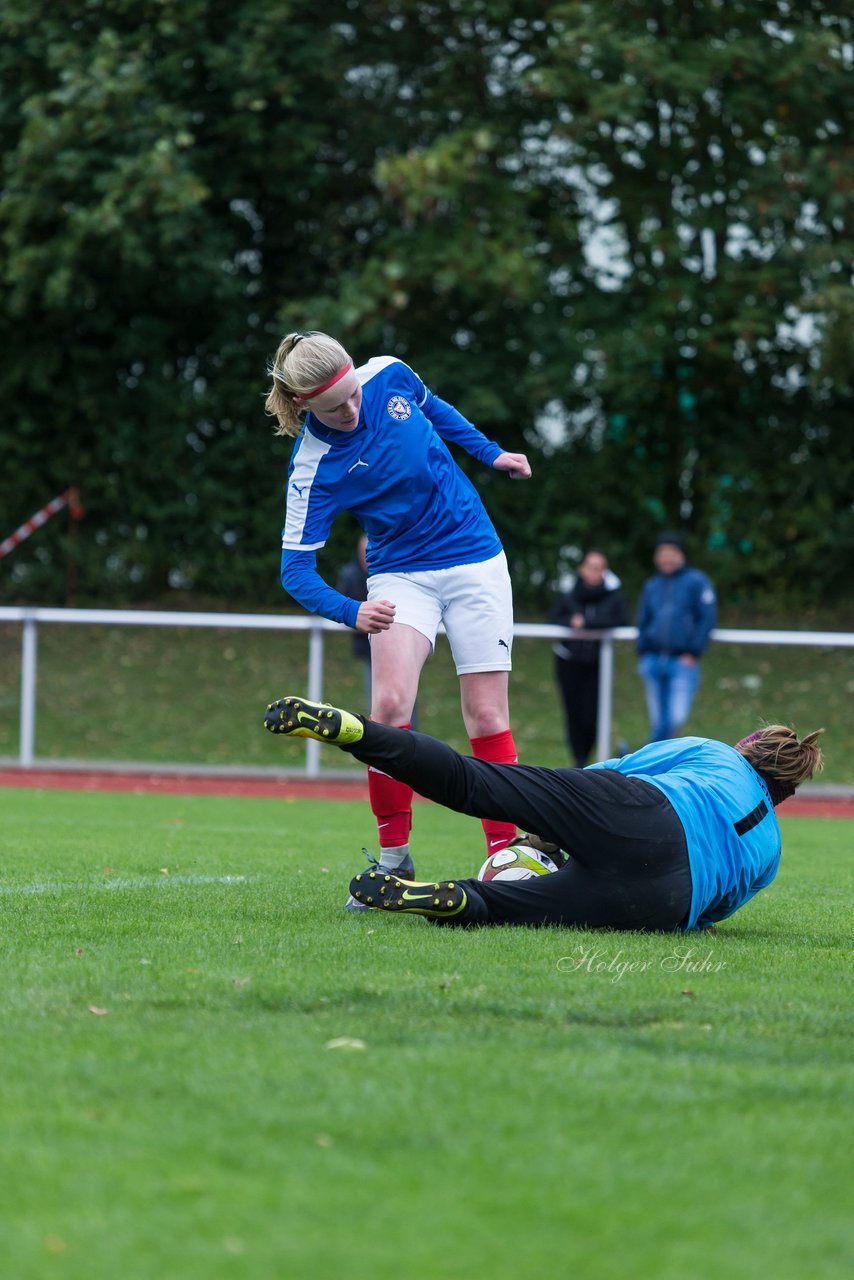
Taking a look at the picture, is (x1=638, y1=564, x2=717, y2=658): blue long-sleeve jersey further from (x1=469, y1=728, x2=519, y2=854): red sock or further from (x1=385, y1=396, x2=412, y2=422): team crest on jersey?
(x1=385, y1=396, x2=412, y2=422): team crest on jersey

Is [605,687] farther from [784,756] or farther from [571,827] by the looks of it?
[571,827]

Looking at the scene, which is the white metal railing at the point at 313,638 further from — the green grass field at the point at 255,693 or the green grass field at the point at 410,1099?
the green grass field at the point at 410,1099

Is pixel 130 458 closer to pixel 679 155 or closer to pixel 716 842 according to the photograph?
pixel 679 155

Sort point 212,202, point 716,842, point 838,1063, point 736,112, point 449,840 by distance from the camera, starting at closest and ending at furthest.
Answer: point 838,1063, point 716,842, point 449,840, point 736,112, point 212,202

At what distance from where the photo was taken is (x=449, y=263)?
58.6ft

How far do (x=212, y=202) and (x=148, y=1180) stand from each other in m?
19.5

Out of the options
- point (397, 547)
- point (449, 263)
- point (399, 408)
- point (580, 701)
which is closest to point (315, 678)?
point (580, 701)

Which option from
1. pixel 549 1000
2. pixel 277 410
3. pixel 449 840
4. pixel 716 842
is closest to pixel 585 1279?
pixel 549 1000

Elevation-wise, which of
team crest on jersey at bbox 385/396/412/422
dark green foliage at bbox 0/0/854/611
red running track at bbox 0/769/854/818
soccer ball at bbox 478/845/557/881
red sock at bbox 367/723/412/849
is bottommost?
red running track at bbox 0/769/854/818

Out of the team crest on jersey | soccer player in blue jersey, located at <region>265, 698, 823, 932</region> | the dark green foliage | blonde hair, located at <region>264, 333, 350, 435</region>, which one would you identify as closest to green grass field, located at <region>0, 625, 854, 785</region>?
the dark green foliage

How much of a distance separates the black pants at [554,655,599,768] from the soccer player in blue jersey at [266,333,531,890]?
809 cm

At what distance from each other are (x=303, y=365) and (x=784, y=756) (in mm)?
2112

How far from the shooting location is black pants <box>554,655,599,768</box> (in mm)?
14109

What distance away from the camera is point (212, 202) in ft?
68.1
